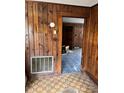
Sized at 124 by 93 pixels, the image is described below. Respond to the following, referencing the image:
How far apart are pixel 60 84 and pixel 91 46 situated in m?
1.49

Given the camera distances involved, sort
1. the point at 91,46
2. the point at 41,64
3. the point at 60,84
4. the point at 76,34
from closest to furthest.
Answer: the point at 60,84, the point at 41,64, the point at 91,46, the point at 76,34

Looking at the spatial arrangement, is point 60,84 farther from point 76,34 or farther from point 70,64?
point 76,34

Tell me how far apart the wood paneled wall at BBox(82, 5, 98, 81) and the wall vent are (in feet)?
4.00

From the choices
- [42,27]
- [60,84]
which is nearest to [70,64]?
[60,84]

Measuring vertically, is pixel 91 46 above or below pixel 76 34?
below

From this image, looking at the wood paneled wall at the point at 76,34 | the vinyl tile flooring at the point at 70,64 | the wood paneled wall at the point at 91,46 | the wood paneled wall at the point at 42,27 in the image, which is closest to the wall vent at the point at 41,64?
the wood paneled wall at the point at 42,27

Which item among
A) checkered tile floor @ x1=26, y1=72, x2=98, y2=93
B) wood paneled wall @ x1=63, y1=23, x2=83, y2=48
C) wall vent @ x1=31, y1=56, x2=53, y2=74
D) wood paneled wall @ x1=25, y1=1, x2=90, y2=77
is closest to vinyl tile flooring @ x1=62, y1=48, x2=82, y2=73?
checkered tile floor @ x1=26, y1=72, x2=98, y2=93

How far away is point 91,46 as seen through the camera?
3.41 m

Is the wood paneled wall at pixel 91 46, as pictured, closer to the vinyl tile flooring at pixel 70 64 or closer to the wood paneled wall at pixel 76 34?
the vinyl tile flooring at pixel 70 64
